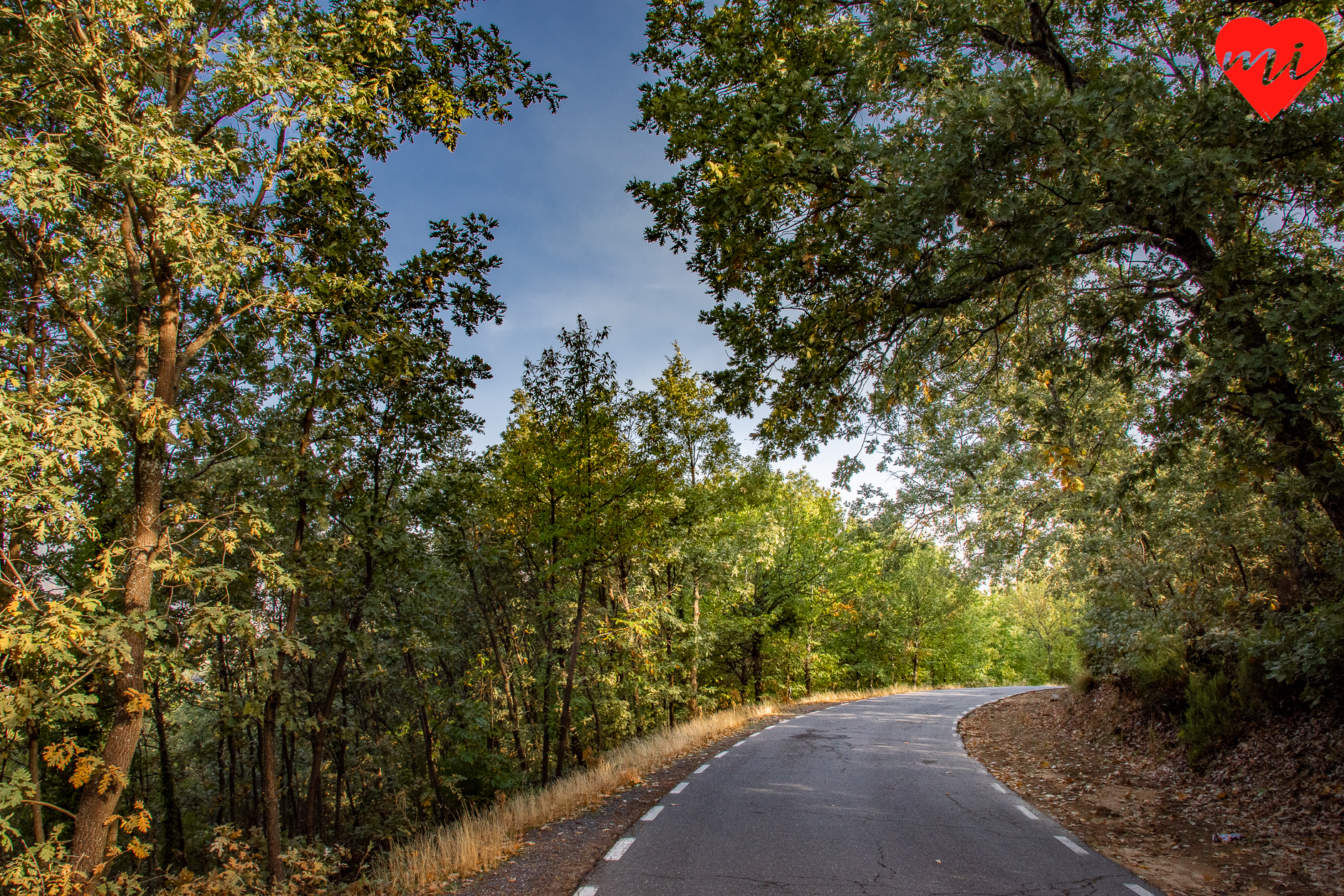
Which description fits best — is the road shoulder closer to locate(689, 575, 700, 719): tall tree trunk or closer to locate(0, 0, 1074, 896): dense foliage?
locate(0, 0, 1074, 896): dense foliage

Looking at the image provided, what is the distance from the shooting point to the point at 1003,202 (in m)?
4.51

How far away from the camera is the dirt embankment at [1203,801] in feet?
18.8

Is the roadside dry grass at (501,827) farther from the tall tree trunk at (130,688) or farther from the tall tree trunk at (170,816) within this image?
the tall tree trunk at (170,816)

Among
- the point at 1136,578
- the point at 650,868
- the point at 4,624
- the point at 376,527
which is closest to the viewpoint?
the point at 4,624

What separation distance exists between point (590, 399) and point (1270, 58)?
10836mm

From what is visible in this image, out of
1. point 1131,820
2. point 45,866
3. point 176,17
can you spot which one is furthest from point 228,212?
point 1131,820

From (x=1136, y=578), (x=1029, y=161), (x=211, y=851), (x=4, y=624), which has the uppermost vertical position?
(x=1029, y=161)

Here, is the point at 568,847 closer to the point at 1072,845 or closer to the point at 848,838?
the point at 848,838

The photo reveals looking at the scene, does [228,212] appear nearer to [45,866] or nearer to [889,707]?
[45,866]

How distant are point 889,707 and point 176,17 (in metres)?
23.4

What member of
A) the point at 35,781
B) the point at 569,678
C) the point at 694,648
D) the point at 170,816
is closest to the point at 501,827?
the point at 35,781

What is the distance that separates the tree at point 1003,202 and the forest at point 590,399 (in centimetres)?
5

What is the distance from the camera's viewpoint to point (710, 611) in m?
24.8

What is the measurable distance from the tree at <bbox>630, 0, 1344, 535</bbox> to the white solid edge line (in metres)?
3.85
